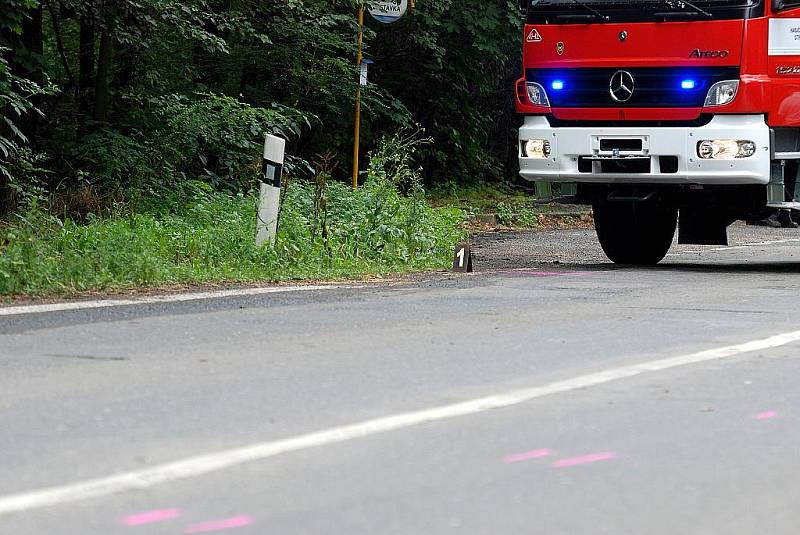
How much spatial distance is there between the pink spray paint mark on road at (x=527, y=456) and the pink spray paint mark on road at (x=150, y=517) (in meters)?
1.28

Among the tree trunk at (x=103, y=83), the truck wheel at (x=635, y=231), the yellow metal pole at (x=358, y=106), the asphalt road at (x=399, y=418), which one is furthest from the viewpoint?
the tree trunk at (x=103, y=83)

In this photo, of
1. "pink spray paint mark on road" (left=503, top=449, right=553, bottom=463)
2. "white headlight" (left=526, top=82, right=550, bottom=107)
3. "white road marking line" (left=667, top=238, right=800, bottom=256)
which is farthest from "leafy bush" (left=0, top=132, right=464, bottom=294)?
"pink spray paint mark on road" (left=503, top=449, right=553, bottom=463)

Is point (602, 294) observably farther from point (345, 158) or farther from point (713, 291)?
point (345, 158)

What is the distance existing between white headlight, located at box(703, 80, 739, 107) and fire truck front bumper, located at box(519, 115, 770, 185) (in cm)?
14

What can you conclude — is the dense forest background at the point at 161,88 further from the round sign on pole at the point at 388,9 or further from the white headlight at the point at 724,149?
the white headlight at the point at 724,149

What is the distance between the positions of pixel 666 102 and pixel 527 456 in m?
9.26

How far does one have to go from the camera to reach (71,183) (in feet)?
60.8

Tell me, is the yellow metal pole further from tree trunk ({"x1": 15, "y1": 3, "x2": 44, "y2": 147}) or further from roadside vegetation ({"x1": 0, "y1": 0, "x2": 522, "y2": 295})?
tree trunk ({"x1": 15, "y1": 3, "x2": 44, "y2": 147})

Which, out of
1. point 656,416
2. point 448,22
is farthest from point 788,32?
point 448,22

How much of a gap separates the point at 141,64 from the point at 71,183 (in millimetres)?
2981

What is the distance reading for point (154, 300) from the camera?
10.2 meters

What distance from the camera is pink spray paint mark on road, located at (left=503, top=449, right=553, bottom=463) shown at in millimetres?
5227

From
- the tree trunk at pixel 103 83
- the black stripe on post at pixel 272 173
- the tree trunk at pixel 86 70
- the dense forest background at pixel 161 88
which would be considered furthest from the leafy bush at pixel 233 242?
the tree trunk at pixel 86 70

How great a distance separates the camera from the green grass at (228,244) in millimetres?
11008
